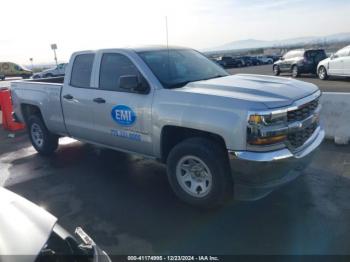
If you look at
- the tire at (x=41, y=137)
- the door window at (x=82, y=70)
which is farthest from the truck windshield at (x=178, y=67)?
the tire at (x=41, y=137)

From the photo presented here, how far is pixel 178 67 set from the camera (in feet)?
16.2

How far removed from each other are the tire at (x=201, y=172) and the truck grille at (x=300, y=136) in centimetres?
74

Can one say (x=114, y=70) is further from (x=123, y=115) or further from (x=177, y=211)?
(x=177, y=211)

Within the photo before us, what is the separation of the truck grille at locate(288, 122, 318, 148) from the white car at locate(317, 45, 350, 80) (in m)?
13.8

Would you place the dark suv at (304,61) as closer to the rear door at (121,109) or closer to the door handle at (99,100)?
the rear door at (121,109)

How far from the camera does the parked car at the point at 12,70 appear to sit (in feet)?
151

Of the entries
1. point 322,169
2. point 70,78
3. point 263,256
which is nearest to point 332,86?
point 322,169

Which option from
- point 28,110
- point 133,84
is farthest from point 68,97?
point 28,110

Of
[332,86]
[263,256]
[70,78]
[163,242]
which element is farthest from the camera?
[332,86]

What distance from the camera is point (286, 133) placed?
372 centimetres

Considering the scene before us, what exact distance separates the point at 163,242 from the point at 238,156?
1174 millimetres

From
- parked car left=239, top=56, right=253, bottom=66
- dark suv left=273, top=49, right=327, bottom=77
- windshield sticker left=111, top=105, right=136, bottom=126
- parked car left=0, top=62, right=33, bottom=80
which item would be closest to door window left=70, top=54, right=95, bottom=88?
windshield sticker left=111, top=105, right=136, bottom=126

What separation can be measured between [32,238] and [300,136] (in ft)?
10.1

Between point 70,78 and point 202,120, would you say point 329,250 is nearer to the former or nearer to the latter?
point 202,120
